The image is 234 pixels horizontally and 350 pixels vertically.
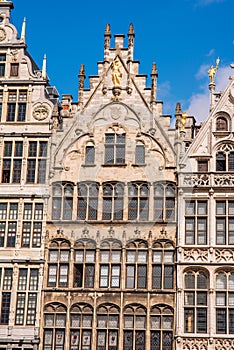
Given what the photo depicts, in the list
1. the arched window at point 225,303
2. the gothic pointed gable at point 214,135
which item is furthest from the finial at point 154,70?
the arched window at point 225,303

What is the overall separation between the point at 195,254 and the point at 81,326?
5.78 meters

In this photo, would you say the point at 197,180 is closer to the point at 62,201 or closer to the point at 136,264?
the point at 136,264

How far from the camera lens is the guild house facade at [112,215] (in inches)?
1375

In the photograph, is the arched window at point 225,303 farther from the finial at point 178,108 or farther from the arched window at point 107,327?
the finial at point 178,108

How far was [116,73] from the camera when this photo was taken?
38594mm

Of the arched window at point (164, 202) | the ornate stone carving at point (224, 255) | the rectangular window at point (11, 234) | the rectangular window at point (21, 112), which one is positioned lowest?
the ornate stone carving at point (224, 255)

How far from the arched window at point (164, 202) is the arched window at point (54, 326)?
584cm

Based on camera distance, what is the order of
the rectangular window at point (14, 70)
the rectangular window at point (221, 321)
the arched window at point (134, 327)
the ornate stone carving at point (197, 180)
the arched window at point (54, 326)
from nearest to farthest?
the rectangular window at point (221, 321) → the arched window at point (134, 327) → the arched window at point (54, 326) → the ornate stone carving at point (197, 180) → the rectangular window at point (14, 70)

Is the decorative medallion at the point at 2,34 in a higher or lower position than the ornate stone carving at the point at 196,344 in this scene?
higher

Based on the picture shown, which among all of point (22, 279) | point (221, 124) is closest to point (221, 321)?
point (22, 279)

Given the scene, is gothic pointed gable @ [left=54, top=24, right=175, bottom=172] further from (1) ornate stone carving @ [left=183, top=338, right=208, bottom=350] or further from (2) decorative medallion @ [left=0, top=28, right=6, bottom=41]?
(1) ornate stone carving @ [left=183, top=338, right=208, bottom=350]

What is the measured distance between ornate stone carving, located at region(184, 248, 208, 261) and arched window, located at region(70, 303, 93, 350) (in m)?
4.74

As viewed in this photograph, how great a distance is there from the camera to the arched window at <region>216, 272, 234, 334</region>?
34312 millimetres

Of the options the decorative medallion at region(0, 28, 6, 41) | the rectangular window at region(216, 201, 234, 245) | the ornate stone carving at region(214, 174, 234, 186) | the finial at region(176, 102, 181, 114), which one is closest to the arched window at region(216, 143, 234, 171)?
the ornate stone carving at region(214, 174, 234, 186)
